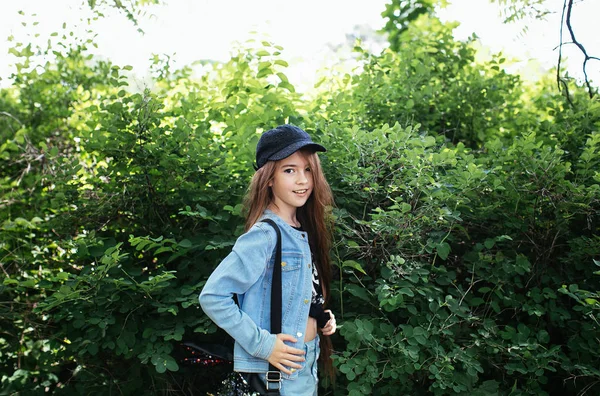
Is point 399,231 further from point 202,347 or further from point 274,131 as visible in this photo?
point 202,347

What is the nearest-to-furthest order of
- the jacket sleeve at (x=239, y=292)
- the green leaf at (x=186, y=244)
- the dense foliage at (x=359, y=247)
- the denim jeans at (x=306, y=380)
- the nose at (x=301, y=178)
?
1. the jacket sleeve at (x=239, y=292)
2. the denim jeans at (x=306, y=380)
3. the nose at (x=301, y=178)
4. the dense foliage at (x=359, y=247)
5. the green leaf at (x=186, y=244)

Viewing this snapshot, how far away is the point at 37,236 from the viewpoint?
163 inches

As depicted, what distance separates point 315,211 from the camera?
258cm

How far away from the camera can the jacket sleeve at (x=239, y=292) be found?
213 centimetres

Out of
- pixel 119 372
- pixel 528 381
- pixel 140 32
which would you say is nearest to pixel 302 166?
pixel 528 381

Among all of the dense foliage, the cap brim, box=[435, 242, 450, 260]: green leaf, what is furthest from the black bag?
box=[435, 242, 450, 260]: green leaf

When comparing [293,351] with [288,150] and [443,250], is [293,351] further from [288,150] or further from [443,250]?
[443,250]

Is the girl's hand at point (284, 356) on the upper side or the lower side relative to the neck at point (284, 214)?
lower

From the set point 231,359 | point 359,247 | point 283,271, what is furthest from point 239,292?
point 359,247

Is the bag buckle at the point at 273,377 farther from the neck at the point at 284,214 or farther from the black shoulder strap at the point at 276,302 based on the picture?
the neck at the point at 284,214

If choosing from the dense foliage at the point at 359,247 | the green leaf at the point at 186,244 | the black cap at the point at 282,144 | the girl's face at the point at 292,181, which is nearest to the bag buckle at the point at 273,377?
the dense foliage at the point at 359,247

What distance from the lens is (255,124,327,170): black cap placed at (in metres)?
2.36

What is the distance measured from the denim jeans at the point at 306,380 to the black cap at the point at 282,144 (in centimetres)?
75

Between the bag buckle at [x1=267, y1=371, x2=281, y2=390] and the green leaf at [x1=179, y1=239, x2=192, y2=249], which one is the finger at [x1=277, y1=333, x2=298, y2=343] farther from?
the green leaf at [x1=179, y1=239, x2=192, y2=249]
